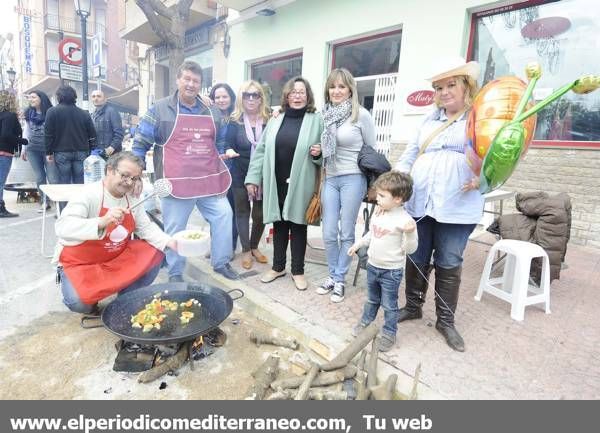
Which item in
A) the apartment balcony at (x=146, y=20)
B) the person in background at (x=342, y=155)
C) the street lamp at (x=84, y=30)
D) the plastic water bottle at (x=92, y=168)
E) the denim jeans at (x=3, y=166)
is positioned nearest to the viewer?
A: the person in background at (x=342, y=155)

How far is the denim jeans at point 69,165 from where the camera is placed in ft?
19.1

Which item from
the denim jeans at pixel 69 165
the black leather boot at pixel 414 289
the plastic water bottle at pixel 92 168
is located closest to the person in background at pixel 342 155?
the black leather boot at pixel 414 289

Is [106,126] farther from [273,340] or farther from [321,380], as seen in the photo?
[321,380]

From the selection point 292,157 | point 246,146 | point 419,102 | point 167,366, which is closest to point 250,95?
point 246,146

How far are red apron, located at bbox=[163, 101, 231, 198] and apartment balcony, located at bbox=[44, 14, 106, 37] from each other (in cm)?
3291

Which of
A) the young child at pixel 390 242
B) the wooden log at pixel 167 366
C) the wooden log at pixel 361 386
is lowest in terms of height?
the wooden log at pixel 167 366

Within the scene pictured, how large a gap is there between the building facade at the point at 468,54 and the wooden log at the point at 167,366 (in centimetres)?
291

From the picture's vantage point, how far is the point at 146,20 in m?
11.7

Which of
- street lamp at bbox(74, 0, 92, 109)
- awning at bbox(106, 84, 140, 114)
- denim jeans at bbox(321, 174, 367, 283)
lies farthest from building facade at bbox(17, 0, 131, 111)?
denim jeans at bbox(321, 174, 367, 283)

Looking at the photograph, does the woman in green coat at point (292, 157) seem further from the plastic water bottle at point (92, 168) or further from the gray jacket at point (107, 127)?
the gray jacket at point (107, 127)

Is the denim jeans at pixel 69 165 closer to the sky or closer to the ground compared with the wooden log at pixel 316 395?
closer to the sky

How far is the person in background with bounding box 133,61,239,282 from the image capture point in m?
3.24

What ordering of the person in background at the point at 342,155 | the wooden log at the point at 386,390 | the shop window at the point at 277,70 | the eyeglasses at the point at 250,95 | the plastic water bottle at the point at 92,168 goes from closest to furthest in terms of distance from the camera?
the wooden log at the point at 386,390 → the person in background at the point at 342,155 → the eyeglasses at the point at 250,95 → the plastic water bottle at the point at 92,168 → the shop window at the point at 277,70
